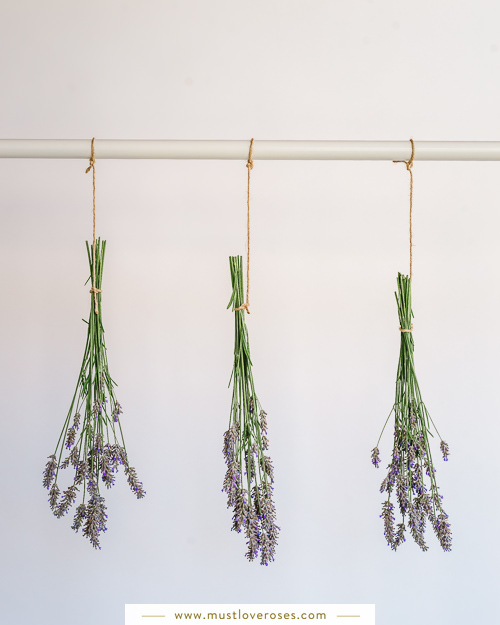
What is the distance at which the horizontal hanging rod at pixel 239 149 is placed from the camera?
4.62 ft

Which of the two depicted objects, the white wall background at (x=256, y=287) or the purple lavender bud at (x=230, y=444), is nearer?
the purple lavender bud at (x=230, y=444)

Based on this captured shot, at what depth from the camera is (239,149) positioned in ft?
4.66

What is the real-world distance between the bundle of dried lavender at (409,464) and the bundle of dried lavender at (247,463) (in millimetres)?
258

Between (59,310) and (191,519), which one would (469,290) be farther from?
(59,310)

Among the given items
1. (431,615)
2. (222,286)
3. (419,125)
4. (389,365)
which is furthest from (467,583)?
(419,125)

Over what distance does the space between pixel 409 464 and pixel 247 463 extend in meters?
0.36

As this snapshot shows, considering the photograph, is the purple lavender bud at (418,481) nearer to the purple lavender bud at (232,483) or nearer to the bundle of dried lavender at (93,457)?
the purple lavender bud at (232,483)

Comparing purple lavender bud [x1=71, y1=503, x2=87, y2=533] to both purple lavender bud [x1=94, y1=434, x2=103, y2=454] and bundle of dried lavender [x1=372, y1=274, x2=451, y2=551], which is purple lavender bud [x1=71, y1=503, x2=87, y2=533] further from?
bundle of dried lavender [x1=372, y1=274, x2=451, y2=551]

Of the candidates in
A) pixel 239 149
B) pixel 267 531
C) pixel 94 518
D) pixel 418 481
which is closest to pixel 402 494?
pixel 418 481

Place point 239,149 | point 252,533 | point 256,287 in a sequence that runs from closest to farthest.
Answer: point 252,533 < point 239,149 < point 256,287

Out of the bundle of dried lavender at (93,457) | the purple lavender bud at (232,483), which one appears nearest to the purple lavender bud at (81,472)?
the bundle of dried lavender at (93,457)

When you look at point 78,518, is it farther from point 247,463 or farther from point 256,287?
point 256,287

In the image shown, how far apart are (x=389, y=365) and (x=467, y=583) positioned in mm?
788

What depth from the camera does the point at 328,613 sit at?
6.93 feet
